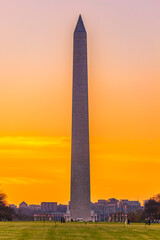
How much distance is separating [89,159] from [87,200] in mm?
7229

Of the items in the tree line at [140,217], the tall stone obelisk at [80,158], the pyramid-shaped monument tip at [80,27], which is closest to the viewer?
the tall stone obelisk at [80,158]

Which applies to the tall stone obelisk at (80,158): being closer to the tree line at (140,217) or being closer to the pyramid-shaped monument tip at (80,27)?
the pyramid-shaped monument tip at (80,27)

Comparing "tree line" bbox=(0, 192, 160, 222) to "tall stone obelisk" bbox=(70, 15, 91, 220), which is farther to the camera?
"tree line" bbox=(0, 192, 160, 222)

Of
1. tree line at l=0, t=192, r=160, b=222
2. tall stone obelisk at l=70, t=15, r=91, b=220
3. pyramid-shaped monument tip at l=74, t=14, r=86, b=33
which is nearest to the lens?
tall stone obelisk at l=70, t=15, r=91, b=220

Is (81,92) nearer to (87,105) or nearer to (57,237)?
(87,105)

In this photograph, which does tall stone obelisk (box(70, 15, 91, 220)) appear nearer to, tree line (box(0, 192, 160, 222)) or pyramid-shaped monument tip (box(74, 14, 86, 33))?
pyramid-shaped monument tip (box(74, 14, 86, 33))

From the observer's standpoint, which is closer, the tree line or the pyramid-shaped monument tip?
the pyramid-shaped monument tip

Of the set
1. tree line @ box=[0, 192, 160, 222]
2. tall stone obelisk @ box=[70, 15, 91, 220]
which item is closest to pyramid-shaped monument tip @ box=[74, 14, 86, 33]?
tall stone obelisk @ box=[70, 15, 91, 220]

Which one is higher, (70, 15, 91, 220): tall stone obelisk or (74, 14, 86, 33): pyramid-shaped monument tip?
(74, 14, 86, 33): pyramid-shaped monument tip

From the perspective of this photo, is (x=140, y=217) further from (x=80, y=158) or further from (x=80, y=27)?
(x=80, y=27)

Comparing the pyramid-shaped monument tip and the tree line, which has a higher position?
the pyramid-shaped monument tip

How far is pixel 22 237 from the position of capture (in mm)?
52656

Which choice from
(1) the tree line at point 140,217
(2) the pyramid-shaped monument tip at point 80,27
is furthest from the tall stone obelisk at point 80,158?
(1) the tree line at point 140,217

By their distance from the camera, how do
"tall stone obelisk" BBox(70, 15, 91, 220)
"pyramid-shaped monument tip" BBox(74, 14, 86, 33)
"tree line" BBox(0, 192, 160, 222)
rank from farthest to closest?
"tree line" BBox(0, 192, 160, 222)
"pyramid-shaped monument tip" BBox(74, 14, 86, 33)
"tall stone obelisk" BBox(70, 15, 91, 220)
